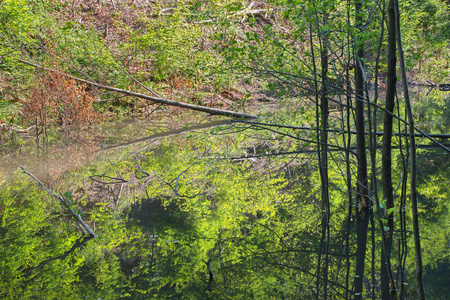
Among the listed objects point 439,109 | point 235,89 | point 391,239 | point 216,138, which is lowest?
point 391,239

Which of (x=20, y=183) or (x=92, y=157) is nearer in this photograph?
(x=20, y=183)

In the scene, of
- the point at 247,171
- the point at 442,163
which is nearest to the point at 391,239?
the point at 247,171

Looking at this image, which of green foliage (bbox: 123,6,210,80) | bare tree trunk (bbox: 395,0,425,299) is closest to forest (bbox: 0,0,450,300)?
bare tree trunk (bbox: 395,0,425,299)

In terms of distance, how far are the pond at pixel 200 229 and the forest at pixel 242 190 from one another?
0.08 feet

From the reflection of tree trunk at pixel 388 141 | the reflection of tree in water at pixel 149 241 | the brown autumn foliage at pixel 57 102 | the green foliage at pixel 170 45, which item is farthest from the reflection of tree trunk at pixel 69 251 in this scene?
the green foliage at pixel 170 45

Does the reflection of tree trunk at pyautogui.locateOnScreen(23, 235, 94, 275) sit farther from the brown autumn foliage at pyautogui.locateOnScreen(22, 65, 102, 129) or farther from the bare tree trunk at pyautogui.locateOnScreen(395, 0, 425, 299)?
the brown autumn foliage at pyautogui.locateOnScreen(22, 65, 102, 129)

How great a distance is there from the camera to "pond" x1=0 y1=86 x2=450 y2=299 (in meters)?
3.74

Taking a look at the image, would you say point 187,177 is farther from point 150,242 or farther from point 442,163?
point 442,163

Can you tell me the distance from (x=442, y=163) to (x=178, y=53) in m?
11.1

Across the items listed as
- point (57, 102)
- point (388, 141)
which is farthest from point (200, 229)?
point (57, 102)

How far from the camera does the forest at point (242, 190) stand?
3721 millimetres

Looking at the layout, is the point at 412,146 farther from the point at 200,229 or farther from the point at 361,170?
the point at 200,229

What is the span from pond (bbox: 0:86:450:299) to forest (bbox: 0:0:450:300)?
0.08ft

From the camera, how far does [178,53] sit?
15891mm
